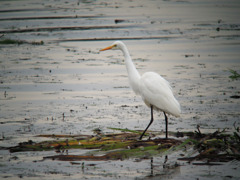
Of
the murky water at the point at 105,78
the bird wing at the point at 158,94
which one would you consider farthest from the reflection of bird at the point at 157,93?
the murky water at the point at 105,78

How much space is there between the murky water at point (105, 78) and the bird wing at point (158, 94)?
845mm

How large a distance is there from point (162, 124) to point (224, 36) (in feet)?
39.5

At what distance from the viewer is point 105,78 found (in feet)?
45.6

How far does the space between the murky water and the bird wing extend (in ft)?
2.77

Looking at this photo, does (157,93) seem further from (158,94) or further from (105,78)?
(105,78)

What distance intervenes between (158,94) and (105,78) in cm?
561

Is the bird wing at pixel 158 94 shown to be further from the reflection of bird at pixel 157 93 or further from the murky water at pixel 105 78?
the murky water at pixel 105 78

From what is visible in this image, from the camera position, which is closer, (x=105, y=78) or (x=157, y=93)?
(x=157, y=93)

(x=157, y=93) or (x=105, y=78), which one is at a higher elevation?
(x=105, y=78)

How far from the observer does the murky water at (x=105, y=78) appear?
7155 millimetres

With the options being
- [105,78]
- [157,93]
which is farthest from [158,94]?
[105,78]

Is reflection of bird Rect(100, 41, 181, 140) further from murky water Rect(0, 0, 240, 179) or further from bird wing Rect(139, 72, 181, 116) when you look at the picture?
murky water Rect(0, 0, 240, 179)

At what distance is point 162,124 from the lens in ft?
31.3

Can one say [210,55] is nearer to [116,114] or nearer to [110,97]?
[110,97]
